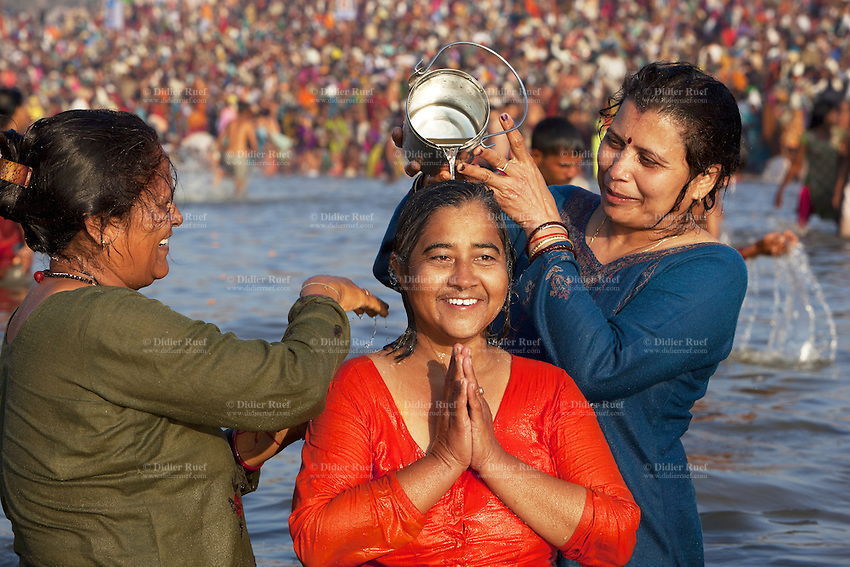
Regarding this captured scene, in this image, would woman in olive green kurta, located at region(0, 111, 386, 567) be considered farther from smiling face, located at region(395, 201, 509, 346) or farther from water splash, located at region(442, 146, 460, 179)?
water splash, located at region(442, 146, 460, 179)

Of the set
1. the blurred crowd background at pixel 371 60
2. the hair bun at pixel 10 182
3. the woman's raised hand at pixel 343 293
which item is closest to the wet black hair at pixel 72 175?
the hair bun at pixel 10 182

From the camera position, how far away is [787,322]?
820 cm

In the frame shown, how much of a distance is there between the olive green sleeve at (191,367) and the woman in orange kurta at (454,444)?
16 centimetres

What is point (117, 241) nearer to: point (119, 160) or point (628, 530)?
point (119, 160)

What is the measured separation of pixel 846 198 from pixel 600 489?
11.4 meters

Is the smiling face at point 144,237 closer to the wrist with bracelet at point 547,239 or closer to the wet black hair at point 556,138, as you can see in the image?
the wrist with bracelet at point 547,239

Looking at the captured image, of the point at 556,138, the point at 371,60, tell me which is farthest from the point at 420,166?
the point at 371,60

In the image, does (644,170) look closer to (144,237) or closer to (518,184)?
(518,184)

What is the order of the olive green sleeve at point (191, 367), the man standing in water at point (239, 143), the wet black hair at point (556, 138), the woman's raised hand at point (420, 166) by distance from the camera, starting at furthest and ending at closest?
1. the man standing in water at point (239, 143)
2. the wet black hair at point (556, 138)
3. the woman's raised hand at point (420, 166)
4. the olive green sleeve at point (191, 367)

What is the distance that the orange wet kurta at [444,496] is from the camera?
199cm

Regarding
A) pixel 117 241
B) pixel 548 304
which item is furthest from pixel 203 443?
pixel 548 304

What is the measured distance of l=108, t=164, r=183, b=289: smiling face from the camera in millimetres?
2100

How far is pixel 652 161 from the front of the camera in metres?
2.42

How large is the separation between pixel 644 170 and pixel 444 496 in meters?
0.98
